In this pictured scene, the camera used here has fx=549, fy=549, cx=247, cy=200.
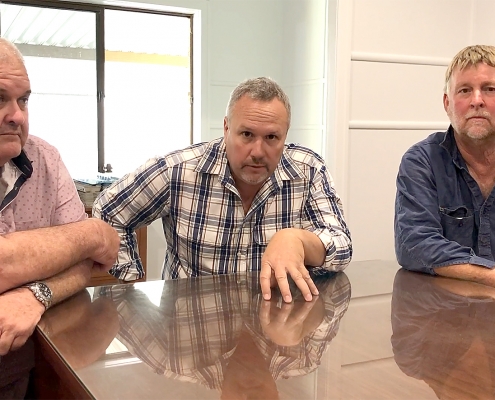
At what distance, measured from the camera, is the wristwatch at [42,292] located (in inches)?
41.2

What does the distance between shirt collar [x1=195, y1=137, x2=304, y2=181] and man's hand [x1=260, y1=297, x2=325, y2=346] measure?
63 cm

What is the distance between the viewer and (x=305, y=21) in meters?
3.91

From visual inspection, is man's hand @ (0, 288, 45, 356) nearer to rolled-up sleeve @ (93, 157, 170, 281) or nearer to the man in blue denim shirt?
rolled-up sleeve @ (93, 157, 170, 281)

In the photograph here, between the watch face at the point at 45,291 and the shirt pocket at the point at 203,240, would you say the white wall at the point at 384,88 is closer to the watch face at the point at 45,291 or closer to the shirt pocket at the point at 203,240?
the shirt pocket at the point at 203,240

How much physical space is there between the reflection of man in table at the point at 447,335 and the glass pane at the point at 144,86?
2960mm

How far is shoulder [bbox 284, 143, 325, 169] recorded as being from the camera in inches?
71.1

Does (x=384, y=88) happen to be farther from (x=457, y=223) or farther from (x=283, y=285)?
(x=283, y=285)

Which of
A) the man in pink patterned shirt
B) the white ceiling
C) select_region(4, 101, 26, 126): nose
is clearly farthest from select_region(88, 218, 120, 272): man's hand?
the white ceiling

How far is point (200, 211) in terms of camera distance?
5.55 ft

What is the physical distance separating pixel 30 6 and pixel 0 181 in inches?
105

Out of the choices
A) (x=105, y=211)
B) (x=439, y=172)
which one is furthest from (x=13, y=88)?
(x=439, y=172)

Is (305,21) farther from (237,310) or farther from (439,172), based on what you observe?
(237,310)

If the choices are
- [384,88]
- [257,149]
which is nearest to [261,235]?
[257,149]

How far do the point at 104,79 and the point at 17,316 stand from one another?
3131 millimetres
